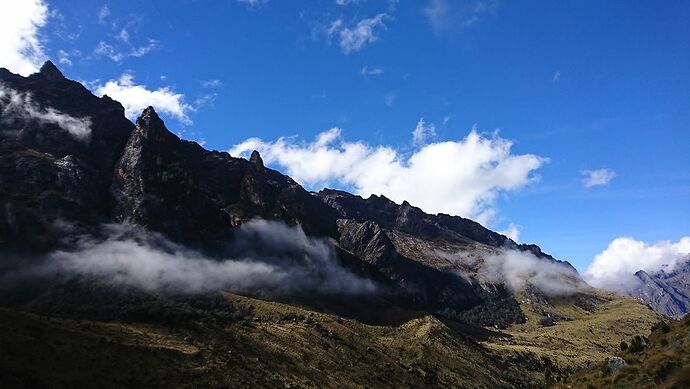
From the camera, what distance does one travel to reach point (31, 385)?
69.7 m

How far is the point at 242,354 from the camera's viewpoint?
113000 mm

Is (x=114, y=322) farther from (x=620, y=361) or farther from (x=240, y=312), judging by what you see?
(x=620, y=361)

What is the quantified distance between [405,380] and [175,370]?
239ft

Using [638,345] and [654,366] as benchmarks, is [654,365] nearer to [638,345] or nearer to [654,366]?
[654,366]

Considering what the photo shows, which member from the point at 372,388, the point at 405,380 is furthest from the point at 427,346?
the point at 372,388

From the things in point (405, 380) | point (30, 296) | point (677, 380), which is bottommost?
point (30, 296)

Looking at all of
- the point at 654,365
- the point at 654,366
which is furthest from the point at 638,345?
the point at 654,366

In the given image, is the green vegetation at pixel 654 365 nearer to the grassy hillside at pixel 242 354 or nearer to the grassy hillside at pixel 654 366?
the grassy hillside at pixel 654 366

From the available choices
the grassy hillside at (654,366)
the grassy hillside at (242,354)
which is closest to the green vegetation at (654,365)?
the grassy hillside at (654,366)

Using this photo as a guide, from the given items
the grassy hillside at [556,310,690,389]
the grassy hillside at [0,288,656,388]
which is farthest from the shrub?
the grassy hillside at [0,288,656,388]

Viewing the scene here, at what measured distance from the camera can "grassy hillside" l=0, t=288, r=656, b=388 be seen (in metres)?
79.1

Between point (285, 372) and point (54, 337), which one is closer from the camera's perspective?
point (54, 337)

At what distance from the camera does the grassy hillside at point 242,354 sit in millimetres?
79125

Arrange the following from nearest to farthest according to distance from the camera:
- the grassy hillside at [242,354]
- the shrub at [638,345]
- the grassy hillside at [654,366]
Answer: the grassy hillside at [654,366] < the shrub at [638,345] < the grassy hillside at [242,354]
